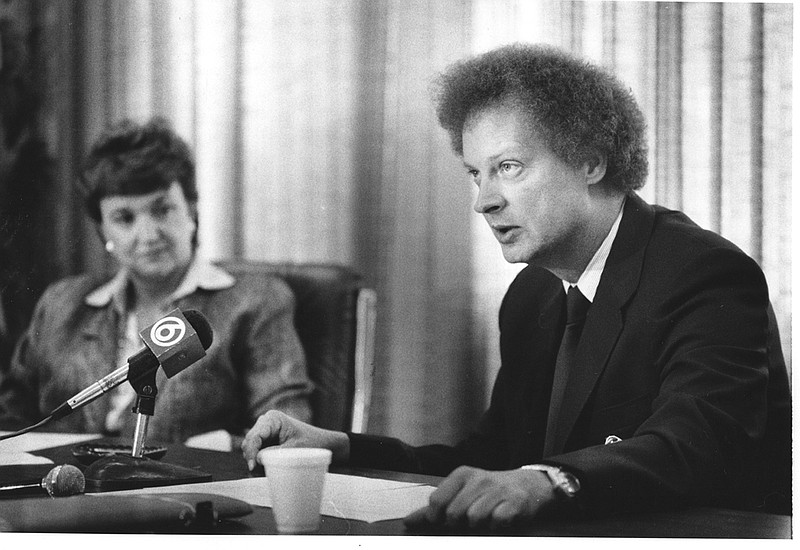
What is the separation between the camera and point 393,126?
1.95 m

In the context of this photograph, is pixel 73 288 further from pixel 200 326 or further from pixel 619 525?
pixel 619 525

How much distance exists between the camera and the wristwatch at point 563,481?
4.63ft

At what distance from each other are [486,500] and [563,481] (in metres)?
0.13

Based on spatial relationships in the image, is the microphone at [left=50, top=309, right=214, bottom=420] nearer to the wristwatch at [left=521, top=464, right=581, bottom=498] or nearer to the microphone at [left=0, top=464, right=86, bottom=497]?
the microphone at [left=0, top=464, right=86, bottom=497]

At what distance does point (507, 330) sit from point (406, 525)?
0.62m

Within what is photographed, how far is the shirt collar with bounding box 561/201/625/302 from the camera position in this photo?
5.93 feet

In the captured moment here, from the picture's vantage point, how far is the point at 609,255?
1801 mm

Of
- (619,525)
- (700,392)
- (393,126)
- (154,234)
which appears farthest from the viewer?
(154,234)

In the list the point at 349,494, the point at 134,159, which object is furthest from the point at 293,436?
the point at 134,159

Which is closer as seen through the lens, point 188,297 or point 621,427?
point 621,427

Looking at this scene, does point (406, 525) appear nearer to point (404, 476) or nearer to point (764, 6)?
point (404, 476)

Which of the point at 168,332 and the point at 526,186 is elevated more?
the point at 526,186

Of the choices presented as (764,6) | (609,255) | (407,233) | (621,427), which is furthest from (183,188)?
(764,6)

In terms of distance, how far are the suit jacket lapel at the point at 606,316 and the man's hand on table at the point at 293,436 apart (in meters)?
0.39
